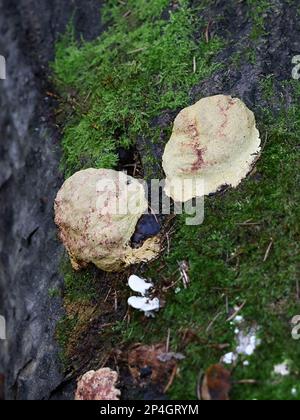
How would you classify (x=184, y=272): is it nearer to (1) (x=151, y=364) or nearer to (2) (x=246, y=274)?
(2) (x=246, y=274)

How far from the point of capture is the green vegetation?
2422mm

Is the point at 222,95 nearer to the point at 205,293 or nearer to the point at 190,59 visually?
the point at 190,59

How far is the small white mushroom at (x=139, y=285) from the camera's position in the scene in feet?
8.75

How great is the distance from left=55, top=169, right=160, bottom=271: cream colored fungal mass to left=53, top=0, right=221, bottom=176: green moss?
0.34 meters

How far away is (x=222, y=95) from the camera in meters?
3.03

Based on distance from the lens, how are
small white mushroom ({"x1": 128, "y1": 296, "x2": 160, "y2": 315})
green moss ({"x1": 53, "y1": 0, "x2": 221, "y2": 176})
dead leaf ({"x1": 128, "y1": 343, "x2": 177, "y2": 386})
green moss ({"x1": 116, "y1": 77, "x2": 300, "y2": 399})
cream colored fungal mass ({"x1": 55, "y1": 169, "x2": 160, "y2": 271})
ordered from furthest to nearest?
green moss ({"x1": 53, "y1": 0, "x2": 221, "y2": 176}) < cream colored fungal mass ({"x1": 55, "y1": 169, "x2": 160, "y2": 271}) < small white mushroom ({"x1": 128, "y1": 296, "x2": 160, "y2": 315}) < dead leaf ({"x1": 128, "y1": 343, "x2": 177, "y2": 386}) < green moss ({"x1": 116, "y1": 77, "x2": 300, "y2": 399})

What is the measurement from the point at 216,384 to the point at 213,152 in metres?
1.13

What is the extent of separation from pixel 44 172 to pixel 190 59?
3.85ft

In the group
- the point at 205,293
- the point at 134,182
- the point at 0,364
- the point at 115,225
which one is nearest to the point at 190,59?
the point at 134,182

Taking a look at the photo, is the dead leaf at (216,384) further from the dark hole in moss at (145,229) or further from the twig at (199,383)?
the dark hole in moss at (145,229)

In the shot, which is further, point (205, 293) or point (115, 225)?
point (115, 225)

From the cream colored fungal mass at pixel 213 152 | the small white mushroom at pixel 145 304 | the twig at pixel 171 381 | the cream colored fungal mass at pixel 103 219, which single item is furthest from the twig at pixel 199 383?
the cream colored fungal mass at pixel 213 152

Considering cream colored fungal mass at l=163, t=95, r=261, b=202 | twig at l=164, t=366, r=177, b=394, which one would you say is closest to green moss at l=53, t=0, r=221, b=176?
cream colored fungal mass at l=163, t=95, r=261, b=202

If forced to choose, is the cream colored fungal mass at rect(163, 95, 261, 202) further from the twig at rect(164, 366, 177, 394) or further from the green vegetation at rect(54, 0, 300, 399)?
the twig at rect(164, 366, 177, 394)
